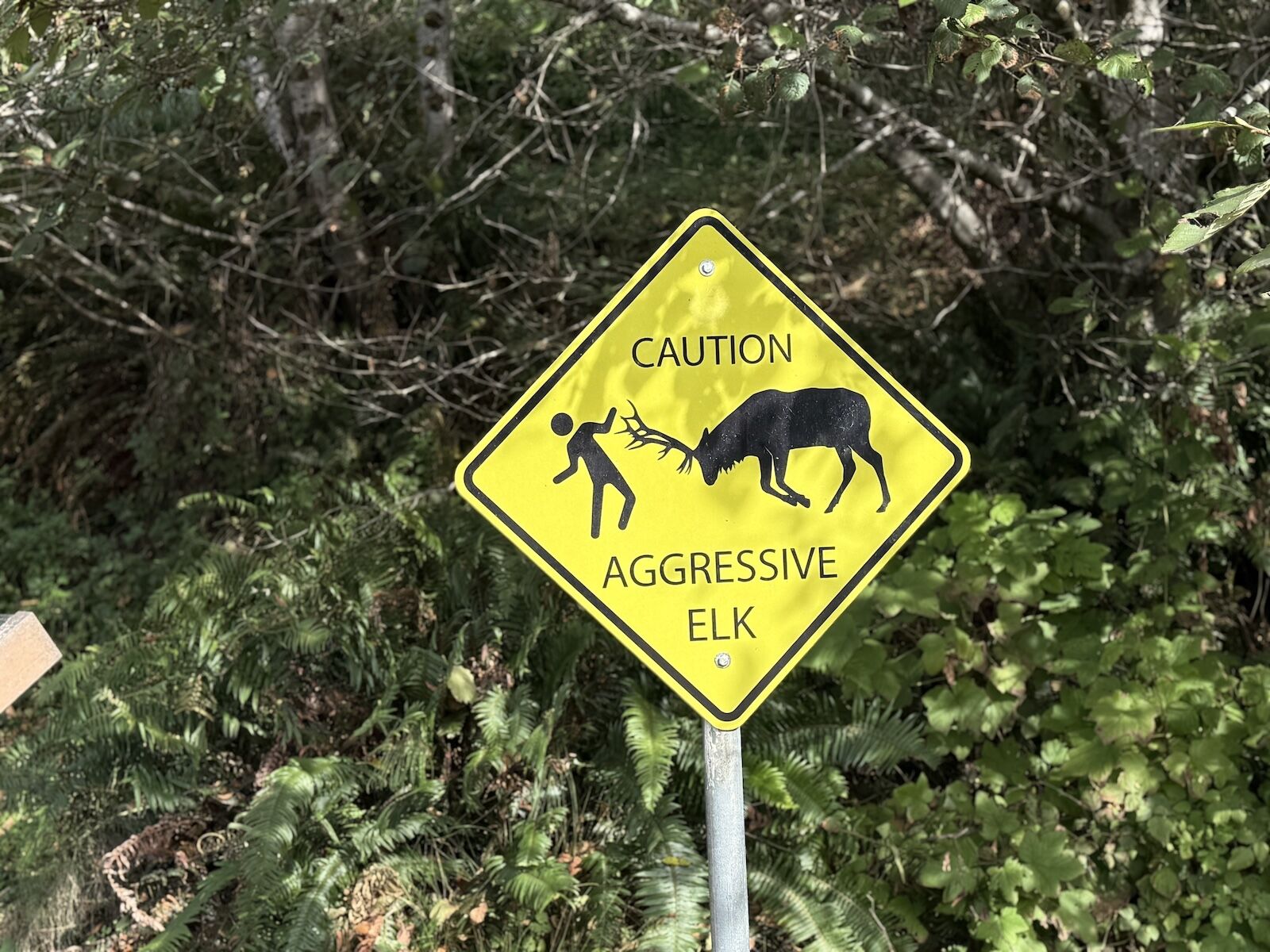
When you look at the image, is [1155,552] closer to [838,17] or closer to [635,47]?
[838,17]

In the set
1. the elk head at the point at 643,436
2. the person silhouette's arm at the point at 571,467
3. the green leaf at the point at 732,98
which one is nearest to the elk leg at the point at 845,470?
the elk head at the point at 643,436

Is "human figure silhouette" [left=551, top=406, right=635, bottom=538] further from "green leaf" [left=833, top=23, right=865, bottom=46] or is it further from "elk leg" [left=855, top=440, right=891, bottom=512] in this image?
"green leaf" [left=833, top=23, right=865, bottom=46]

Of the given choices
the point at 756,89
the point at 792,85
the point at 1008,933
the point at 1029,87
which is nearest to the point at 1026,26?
the point at 1029,87

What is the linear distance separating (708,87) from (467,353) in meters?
2.12

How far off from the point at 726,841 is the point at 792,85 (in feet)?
5.83

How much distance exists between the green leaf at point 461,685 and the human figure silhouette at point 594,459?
1.88 meters

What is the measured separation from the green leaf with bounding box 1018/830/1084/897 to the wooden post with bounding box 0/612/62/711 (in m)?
2.70

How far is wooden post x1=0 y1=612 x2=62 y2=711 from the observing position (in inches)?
82.1

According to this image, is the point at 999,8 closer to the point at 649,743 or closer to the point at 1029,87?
the point at 1029,87

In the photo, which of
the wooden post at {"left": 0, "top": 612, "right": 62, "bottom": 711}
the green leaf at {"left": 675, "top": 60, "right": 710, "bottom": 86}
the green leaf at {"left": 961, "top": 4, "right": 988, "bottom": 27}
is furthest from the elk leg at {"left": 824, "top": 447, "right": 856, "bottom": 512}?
the green leaf at {"left": 675, "top": 60, "right": 710, "bottom": 86}

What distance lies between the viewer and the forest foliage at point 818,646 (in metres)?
3.45

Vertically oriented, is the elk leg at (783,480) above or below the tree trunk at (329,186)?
below

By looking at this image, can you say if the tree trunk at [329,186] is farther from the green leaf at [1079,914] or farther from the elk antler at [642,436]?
the green leaf at [1079,914]

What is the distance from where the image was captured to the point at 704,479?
2176mm
